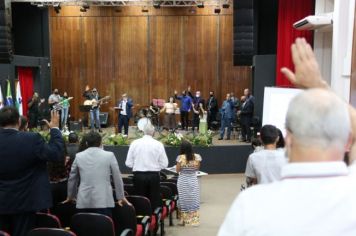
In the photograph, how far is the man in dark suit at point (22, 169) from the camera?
3.25m

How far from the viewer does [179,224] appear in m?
6.78

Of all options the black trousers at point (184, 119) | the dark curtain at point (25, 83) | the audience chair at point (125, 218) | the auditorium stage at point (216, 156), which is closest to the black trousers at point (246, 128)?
the auditorium stage at point (216, 156)

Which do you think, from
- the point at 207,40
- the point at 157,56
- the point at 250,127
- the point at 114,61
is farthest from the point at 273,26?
the point at 114,61

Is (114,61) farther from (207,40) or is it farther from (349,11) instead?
(349,11)

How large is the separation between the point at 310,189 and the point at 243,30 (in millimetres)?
10889

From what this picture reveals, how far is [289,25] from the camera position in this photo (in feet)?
33.3

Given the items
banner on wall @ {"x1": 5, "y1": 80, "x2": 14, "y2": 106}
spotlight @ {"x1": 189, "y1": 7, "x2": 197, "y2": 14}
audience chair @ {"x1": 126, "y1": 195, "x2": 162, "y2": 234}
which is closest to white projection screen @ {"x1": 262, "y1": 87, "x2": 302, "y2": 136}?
audience chair @ {"x1": 126, "y1": 195, "x2": 162, "y2": 234}

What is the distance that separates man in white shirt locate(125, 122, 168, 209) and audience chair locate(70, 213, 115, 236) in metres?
1.95

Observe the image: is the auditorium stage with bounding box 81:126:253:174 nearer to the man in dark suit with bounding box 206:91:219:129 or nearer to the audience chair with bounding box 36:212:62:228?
the man in dark suit with bounding box 206:91:219:129

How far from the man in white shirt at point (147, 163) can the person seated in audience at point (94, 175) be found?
1.46 m

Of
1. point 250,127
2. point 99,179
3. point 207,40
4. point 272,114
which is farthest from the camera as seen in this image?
point 207,40

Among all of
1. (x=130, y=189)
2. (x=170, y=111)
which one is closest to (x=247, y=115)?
(x=170, y=111)

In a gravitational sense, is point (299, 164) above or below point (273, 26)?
below

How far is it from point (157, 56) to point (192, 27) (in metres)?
1.94
